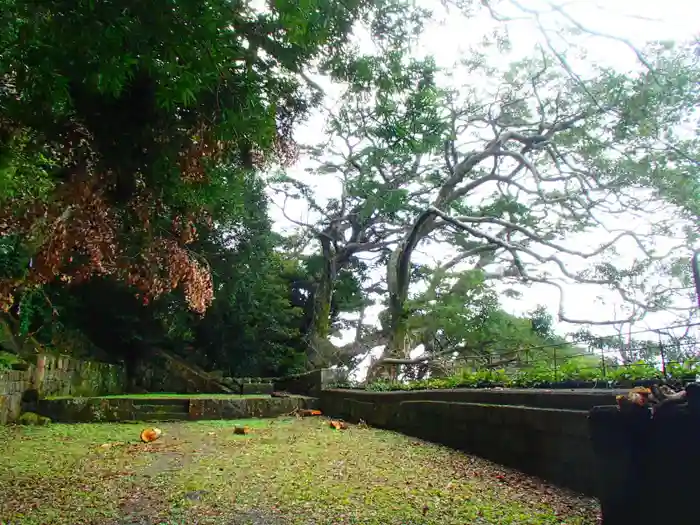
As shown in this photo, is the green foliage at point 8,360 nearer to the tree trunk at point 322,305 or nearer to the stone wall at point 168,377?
the stone wall at point 168,377

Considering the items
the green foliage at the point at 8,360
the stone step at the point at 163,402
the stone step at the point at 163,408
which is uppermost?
the green foliage at the point at 8,360

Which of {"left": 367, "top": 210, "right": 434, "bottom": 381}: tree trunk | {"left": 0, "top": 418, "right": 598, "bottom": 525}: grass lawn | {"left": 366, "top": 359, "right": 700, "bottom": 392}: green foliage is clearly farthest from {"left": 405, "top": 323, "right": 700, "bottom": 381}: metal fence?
{"left": 367, "top": 210, "right": 434, "bottom": 381}: tree trunk

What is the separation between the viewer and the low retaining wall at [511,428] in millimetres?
3449

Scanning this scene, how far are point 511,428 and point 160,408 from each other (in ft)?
20.1

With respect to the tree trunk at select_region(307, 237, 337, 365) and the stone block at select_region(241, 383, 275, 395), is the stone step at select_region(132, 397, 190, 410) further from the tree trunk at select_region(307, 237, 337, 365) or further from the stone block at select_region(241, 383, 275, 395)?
the tree trunk at select_region(307, 237, 337, 365)

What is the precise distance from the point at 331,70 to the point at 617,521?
4.07 meters

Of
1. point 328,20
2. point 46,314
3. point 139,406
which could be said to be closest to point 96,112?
point 328,20

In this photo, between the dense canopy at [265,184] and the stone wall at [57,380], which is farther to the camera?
the stone wall at [57,380]

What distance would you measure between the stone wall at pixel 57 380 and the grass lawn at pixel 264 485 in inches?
70.9

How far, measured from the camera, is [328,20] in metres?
3.70

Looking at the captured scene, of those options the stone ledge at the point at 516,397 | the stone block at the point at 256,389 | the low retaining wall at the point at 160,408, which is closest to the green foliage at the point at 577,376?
the stone ledge at the point at 516,397

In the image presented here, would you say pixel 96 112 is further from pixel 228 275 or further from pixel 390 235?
pixel 390 235

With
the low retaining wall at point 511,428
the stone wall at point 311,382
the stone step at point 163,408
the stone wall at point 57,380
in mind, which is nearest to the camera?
the low retaining wall at point 511,428

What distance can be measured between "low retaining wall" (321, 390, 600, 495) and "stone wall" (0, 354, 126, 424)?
543 centimetres
